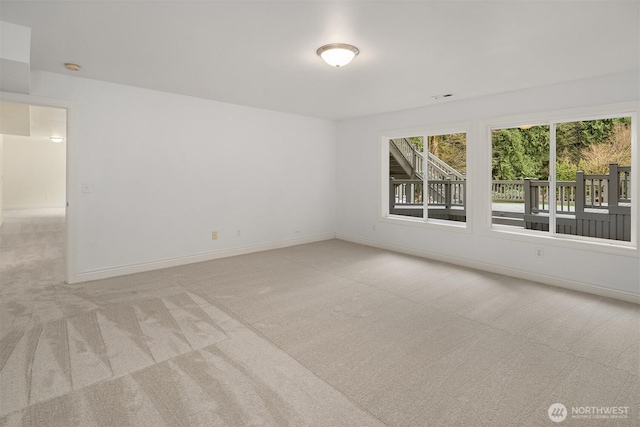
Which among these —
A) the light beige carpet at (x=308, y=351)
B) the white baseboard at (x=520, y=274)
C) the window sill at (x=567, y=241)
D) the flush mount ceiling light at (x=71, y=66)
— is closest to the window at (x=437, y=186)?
the white baseboard at (x=520, y=274)

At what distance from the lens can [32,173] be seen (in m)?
12.5

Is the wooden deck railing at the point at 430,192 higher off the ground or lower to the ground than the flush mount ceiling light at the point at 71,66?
lower

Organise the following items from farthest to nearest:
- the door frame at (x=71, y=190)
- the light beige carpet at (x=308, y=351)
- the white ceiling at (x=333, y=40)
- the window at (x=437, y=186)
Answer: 1. the window at (x=437, y=186)
2. the door frame at (x=71, y=190)
3. the white ceiling at (x=333, y=40)
4. the light beige carpet at (x=308, y=351)

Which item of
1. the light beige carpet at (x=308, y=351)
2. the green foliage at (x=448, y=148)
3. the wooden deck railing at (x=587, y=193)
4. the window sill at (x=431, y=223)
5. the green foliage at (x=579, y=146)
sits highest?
the green foliage at (x=448, y=148)

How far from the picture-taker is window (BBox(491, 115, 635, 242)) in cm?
440

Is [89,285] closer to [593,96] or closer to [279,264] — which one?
[279,264]

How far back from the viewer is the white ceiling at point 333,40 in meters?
2.37

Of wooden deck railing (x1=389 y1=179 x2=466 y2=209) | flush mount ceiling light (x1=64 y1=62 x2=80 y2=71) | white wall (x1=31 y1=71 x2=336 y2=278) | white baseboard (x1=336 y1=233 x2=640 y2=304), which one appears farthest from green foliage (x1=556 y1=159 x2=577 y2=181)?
flush mount ceiling light (x1=64 y1=62 x2=80 y2=71)

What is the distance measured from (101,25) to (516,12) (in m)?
3.10

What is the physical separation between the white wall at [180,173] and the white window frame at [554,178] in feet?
10.2

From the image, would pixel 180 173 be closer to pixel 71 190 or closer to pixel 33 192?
pixel 71 190

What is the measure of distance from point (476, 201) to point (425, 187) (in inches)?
39.7

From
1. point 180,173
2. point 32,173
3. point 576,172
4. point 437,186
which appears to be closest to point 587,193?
point 576,172

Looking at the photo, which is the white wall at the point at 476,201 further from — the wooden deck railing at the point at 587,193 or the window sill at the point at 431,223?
the wooden deck railing at the point at 587,193
